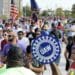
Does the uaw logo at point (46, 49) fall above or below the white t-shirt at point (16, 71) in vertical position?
below

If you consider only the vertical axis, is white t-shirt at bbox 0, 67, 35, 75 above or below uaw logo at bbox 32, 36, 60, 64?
above

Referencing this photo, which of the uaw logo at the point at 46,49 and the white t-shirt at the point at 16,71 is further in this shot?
the uaw logo at the point at 46,49

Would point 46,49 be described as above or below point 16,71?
below

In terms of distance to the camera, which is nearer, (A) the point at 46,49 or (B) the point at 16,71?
(B) the point at 16,71

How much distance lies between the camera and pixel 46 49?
5871mm

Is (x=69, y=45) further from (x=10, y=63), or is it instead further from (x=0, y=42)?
(x=10, y=63)

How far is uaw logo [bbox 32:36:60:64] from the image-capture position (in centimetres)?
581

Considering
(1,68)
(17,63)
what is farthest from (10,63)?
(1,68)

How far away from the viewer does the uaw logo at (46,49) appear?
581cm

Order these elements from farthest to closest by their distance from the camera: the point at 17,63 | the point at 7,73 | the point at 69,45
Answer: the point at 69,45, the point at 17,63, the point at 7,73

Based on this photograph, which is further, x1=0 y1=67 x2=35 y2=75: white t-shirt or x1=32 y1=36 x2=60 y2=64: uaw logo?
x1=32 y1=36 x2=60 y2=64: uaw logo

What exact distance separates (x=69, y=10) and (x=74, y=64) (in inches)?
4663

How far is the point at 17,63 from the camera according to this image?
13.9 ft

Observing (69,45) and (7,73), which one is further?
(69,45)
